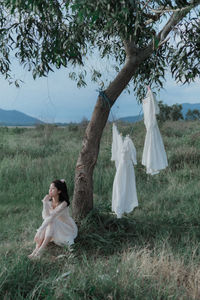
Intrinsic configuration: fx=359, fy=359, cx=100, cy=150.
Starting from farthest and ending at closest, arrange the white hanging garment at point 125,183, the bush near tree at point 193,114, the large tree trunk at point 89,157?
the bush near tree at point 193,114 → the large tree trunk at point 89,157 → the white hanging garment at point 125,183

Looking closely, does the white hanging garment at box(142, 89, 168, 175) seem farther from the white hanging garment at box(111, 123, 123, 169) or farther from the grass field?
the grass field

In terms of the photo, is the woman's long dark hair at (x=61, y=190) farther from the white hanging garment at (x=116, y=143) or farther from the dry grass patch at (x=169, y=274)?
the dry grass patch at (x=169, y=274)

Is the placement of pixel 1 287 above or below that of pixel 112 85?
below

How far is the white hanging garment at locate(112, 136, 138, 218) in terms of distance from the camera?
205 inches

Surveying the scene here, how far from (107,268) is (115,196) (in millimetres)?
1344

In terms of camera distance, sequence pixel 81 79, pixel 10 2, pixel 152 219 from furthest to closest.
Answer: pixel 81 79 < pixel 152 219 < pixel 10 2

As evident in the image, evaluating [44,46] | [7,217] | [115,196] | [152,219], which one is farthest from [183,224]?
[44,46]

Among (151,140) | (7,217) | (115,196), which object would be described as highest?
(151,140)

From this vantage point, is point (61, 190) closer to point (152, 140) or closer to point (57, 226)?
point (57, 226)

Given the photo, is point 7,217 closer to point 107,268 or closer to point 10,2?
point 107,268

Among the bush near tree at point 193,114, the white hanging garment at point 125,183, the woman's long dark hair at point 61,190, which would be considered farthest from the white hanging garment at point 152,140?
the bush near tree at point 193,114

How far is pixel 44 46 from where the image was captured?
575 cm

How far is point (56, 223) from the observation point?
498cm

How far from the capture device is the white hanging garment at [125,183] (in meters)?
5.20
